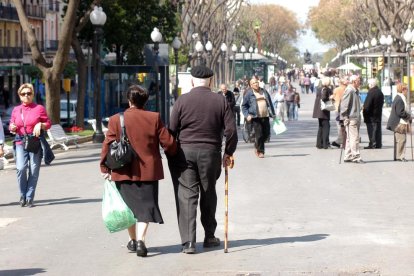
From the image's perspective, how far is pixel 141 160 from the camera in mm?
10383

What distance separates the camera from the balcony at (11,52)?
291ft

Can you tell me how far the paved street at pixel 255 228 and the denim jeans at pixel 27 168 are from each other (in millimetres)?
272

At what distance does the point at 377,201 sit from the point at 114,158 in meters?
5.92

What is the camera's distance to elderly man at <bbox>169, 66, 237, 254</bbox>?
413 inches

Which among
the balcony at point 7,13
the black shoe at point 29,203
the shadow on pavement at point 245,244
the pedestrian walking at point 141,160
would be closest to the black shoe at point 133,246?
the shadow on pavement at point 245,244

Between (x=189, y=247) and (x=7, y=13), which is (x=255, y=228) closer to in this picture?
(x=189, y=247)

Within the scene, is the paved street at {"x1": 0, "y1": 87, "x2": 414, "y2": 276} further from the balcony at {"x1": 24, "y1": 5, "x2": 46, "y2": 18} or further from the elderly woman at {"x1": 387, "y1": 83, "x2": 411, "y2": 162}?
the balcony at {"x1": 24, "y1": 5, "x2": 46, "y2": 18}

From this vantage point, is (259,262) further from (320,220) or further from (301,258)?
(320,220)

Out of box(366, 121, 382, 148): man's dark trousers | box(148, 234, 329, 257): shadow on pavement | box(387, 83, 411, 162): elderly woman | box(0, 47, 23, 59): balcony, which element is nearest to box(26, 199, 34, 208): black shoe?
box(148, 234, 329, 257): shadow on pavement

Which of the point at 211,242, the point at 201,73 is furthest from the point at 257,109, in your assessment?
the point at 201,73

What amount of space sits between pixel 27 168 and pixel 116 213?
16.9 ft

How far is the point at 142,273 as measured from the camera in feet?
31.5

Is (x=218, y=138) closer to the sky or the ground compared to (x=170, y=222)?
closer to the sky

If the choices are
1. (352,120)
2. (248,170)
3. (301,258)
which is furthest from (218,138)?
(352,120)
